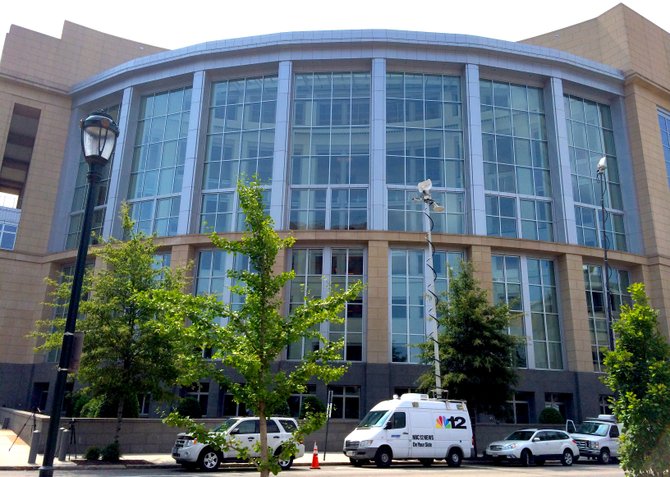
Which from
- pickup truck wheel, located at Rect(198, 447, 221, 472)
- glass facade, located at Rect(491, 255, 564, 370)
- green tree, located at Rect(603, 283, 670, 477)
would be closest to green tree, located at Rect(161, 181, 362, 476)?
green tree, located at Rect(603, 283, 670, 477)

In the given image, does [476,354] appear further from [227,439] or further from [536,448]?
[227,439]

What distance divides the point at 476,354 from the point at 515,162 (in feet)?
52.2

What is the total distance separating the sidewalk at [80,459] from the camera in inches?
684

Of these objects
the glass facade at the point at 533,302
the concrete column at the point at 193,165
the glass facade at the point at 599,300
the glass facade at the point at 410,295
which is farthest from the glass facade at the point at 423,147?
the concrete column at the point at 193,165

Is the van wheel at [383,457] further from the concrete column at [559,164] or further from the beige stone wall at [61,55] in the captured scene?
the beige stone wall at [61,55]

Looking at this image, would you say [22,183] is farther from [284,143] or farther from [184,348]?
[184,348]

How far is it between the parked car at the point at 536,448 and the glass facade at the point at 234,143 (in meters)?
19.1

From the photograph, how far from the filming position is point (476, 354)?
24688mm

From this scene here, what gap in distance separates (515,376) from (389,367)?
23.3 ft

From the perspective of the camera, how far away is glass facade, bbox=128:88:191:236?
3593cm

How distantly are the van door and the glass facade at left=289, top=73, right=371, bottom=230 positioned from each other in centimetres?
1412

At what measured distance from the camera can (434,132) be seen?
3531 centimetres

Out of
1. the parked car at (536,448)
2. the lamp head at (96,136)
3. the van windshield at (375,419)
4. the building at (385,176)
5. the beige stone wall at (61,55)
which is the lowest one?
the parked car at (536,448)

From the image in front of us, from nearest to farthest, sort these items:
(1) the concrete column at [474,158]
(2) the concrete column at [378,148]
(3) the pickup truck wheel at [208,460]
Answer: (3) the pickup truck wheel at [208,460] < (2) the concrete column at [378,148] < (1) the concrete column at [474,158]
